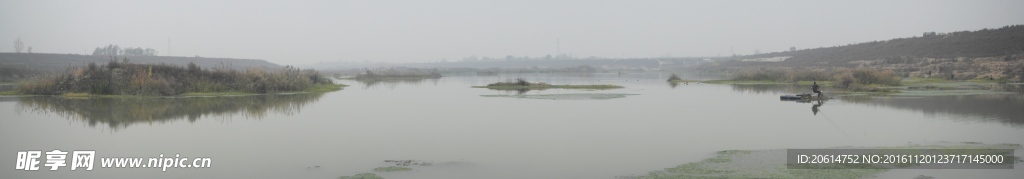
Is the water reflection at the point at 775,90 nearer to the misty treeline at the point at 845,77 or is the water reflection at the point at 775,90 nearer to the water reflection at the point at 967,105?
the misty treeline at the point at 845,77

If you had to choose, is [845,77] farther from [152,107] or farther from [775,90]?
[152,107]

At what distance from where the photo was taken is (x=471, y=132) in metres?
22.9

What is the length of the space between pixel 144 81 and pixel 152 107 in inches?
366

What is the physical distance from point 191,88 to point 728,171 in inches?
1397

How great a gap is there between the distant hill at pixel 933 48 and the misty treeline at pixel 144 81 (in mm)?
76966

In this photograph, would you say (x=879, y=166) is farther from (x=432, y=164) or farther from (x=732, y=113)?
(x=732, y=113)

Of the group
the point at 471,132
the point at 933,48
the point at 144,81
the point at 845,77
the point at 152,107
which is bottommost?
the point at 471,132

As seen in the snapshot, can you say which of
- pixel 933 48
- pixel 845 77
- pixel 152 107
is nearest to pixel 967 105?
pixel 845 77

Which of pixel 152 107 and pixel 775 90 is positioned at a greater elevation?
pixel 775 90

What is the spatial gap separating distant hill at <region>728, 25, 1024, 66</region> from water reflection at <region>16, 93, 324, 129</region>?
7936 centimetres

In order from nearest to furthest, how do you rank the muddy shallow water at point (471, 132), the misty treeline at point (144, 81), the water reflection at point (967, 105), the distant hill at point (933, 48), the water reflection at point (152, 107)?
the muddy shallow water at point (471, 132)
the water reflection at point (967, 105)
the water reflection at point (152, 107)
the misty treeline at point (144, 81)
the distant hill at point (933, 48)

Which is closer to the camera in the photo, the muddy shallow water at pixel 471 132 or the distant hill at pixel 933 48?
the muddy shallow water at pixel 471 132

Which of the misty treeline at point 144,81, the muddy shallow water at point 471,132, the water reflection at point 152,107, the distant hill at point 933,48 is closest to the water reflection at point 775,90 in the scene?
the muddy shallow water at point 471,132

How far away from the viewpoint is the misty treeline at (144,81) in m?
40.8
